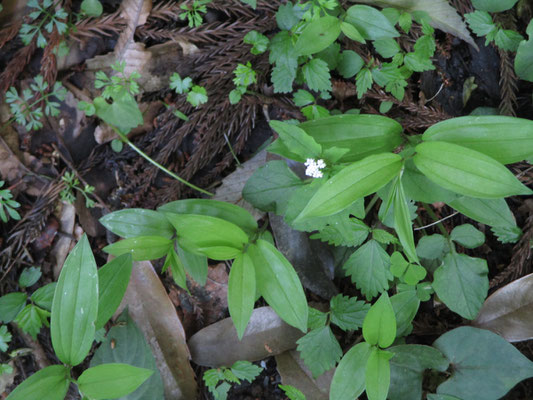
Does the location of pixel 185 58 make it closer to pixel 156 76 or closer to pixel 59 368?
pixel 156 76

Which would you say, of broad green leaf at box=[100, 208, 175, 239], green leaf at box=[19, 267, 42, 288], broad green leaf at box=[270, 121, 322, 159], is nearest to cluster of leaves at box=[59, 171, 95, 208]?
Result: green leaf at box=[19, 267, 42, 288]

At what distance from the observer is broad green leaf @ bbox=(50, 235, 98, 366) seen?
164 cm

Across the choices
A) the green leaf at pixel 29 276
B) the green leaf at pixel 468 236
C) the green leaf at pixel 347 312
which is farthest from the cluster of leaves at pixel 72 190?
the green leaf at pixel 468 236

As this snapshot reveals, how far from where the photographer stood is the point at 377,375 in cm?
169

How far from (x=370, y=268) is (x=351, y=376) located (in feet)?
1.42

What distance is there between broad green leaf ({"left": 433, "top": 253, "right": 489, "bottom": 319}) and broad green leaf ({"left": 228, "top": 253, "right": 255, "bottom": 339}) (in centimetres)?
79

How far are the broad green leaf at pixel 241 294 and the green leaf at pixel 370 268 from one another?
453 millimetres

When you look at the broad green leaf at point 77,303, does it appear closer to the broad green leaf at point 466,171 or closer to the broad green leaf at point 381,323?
the broad green leaf at point 381,323

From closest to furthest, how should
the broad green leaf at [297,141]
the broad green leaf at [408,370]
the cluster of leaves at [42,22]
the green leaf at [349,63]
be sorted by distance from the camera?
the broad green leaf at [297,141] < the broad green leaf at [408,370] < the green leaf at [349,63] < the cluster of leaves at [42,22]

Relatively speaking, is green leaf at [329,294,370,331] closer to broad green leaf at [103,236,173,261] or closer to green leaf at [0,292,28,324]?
broad green leaf at [103,236,173,261]

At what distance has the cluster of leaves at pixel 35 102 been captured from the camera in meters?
2.41

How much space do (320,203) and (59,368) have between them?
1163 mm

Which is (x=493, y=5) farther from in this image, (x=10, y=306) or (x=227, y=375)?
(x=10, y=306)

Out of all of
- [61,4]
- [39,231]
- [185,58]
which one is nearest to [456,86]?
[185,58]
